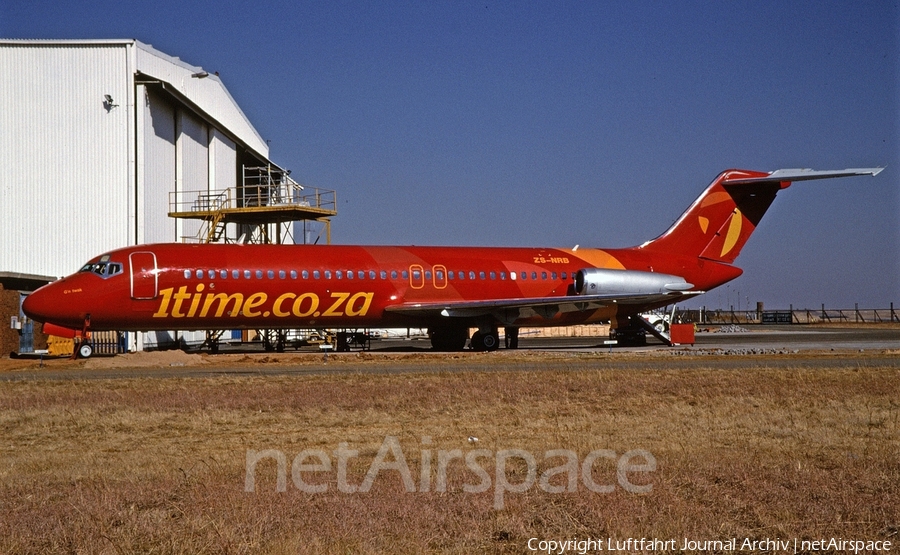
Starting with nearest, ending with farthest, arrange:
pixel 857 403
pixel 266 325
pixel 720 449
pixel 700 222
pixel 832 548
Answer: pixel 832 548
pixel 720 449
pixel 857 403
pixel 266 325
pixel 700 222

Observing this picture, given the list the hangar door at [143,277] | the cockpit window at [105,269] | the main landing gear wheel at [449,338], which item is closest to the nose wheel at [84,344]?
the cockpit window at [105,269]

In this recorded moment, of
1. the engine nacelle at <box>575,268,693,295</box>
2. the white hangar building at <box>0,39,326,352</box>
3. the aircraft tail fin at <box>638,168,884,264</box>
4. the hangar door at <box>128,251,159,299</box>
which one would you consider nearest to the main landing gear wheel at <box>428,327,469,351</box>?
the engine nacelle at <box>575,268,693,295</box>

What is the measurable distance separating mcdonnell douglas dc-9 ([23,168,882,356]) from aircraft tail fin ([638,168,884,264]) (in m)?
0.04

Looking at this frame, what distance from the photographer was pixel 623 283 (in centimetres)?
3541

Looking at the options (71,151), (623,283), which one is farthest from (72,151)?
(623,283)

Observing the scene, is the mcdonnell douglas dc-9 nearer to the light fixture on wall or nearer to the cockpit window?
the cockpit window

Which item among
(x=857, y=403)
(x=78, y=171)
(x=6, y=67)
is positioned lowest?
(x=857, y=403)

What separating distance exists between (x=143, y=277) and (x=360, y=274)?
290 inches

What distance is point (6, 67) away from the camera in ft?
132

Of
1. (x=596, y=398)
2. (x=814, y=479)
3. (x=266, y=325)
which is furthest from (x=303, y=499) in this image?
(x=266, y=325)

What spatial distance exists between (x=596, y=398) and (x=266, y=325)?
17012mm

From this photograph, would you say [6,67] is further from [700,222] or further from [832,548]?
[832,548]

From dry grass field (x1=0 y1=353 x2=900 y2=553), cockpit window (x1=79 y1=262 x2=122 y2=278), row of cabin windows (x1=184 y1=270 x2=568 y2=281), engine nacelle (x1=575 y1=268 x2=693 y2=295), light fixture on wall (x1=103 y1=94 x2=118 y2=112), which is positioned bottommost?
dry grass field (x1=0 y1=353 x2=900 y2=553)

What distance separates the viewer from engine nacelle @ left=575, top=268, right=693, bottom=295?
35031 millimetres
